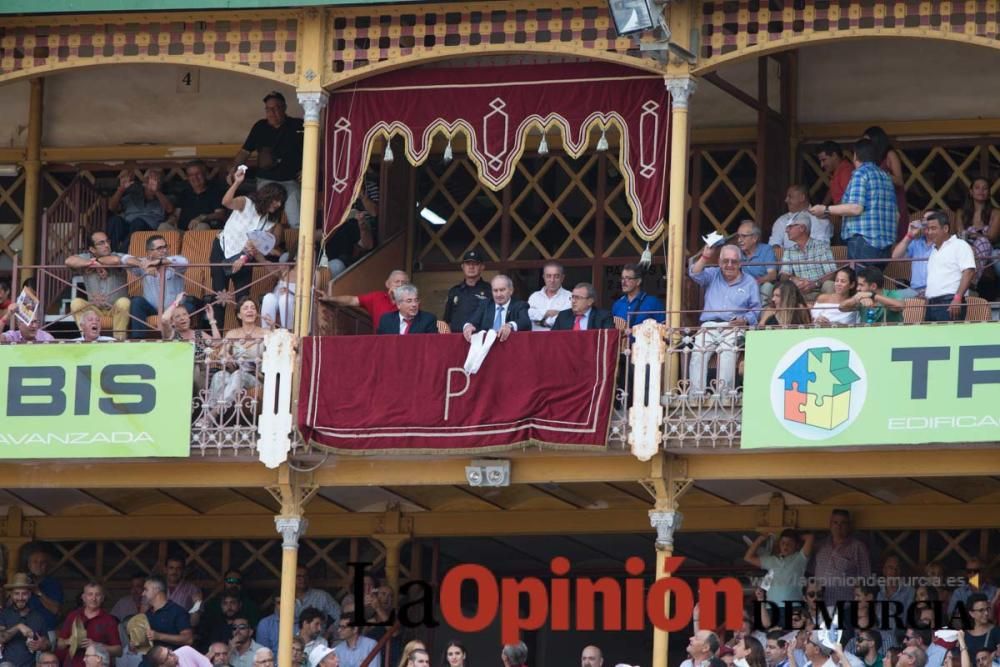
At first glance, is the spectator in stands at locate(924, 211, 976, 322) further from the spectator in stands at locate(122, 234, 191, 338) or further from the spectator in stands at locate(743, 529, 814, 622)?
the spectator in stands at locate(122, 234, 191, 338)

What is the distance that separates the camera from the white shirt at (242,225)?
24.3m

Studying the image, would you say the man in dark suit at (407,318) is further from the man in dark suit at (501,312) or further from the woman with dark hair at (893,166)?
the woman with dark hair at (893,166)

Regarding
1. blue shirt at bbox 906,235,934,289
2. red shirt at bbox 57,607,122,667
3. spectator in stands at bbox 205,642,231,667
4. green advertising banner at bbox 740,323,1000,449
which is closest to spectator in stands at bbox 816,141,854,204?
blue shirt at bbox 906,235,934,289

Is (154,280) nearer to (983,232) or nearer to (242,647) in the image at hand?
(242,647)

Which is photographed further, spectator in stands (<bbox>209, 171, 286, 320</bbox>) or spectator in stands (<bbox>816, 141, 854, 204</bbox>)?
spectator in stands (<bbox>209, 171, 286, 320</bbox>)

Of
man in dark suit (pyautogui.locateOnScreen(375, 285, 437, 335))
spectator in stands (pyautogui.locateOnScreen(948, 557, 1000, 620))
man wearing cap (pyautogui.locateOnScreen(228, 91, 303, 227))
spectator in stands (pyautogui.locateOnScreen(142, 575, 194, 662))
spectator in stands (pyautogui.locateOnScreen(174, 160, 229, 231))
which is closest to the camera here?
spectator in stands (pyautogui.locateOnScreen(948, 557, 1000, 620))

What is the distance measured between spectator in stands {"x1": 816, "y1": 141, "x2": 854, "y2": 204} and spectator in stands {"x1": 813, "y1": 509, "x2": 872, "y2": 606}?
10.1 ft

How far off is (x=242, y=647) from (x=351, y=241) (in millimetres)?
4395

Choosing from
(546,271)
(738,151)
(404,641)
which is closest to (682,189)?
(546,271)

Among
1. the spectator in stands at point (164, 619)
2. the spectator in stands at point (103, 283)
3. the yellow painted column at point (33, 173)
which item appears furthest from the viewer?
the yellow painted column at point (33, 173)

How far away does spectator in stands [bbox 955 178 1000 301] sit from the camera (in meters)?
23.1

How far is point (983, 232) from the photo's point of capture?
2342cm

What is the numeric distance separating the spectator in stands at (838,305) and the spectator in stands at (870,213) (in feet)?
2.08

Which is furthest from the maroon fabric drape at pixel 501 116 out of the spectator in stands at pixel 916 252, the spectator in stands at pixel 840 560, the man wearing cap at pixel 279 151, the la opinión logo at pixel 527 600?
the la opinión logo at pixel 527 600
